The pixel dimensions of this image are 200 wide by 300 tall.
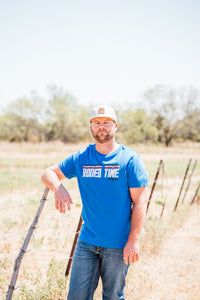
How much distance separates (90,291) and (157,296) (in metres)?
1.54

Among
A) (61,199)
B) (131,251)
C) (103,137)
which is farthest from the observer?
(61,199)

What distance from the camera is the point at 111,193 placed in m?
1.94

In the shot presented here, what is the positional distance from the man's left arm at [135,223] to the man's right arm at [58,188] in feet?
1.94

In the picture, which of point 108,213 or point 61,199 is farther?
point 61,199

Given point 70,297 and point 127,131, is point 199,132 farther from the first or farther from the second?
point 70,297

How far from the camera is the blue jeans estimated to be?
193 centimetres

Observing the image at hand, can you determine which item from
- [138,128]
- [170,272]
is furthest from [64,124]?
[170,272]

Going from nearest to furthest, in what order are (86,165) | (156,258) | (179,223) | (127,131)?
1. (86,165)
2. (156,258)
3. (179,223)
4. (127,131)

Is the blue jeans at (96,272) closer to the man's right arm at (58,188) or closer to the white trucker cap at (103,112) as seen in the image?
the man's right arm at (58,188)

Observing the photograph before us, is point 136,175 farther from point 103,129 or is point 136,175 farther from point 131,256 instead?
point 131,256

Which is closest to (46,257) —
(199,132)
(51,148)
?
(51,148)

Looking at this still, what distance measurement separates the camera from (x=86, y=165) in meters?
2.10

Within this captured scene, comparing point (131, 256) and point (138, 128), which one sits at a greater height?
point (138, 128)

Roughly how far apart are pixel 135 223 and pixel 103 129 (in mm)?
827
